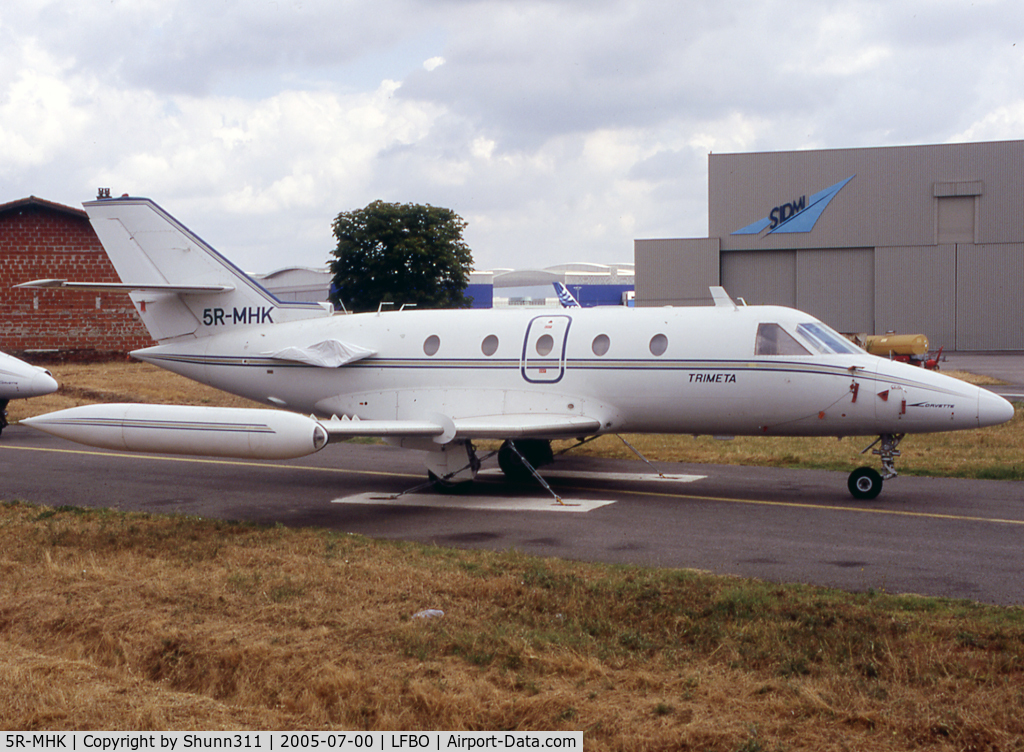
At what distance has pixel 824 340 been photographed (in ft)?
44.7

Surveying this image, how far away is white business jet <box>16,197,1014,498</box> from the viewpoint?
40.3 ft

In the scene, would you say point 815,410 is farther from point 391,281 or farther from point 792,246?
point 792,246

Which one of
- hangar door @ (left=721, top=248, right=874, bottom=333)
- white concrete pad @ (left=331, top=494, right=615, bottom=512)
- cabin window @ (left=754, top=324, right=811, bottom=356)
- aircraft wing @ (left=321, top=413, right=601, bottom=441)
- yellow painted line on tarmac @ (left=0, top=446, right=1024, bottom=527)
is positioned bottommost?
white concrete pad @ (left=331, top=494, right=615, bottom=512)

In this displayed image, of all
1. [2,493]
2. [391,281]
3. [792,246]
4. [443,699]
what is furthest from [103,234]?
[792,246]

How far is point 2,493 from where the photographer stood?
14719mm

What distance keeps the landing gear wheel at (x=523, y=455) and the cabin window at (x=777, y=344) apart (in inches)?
154

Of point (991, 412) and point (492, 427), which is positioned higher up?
point (991, 412)

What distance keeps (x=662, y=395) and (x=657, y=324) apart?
1048mm

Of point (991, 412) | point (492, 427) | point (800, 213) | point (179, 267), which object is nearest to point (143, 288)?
point (179, 267)

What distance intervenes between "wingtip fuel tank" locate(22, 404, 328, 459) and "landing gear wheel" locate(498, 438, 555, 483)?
4955 millimetres

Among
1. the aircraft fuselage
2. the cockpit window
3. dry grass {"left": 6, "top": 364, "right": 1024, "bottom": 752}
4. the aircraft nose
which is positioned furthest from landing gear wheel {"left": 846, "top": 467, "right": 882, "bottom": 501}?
dry grass {"left": 6, "top": 364, "right": 1024, "bottom": 752}

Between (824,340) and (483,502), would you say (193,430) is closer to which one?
(483,502)

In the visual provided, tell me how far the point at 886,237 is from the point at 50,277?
46.9 m

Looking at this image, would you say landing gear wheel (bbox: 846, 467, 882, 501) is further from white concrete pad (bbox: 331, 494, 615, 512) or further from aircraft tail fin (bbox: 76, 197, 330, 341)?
aircraft tail fin (bbox: 76, 197, 330, 341)
